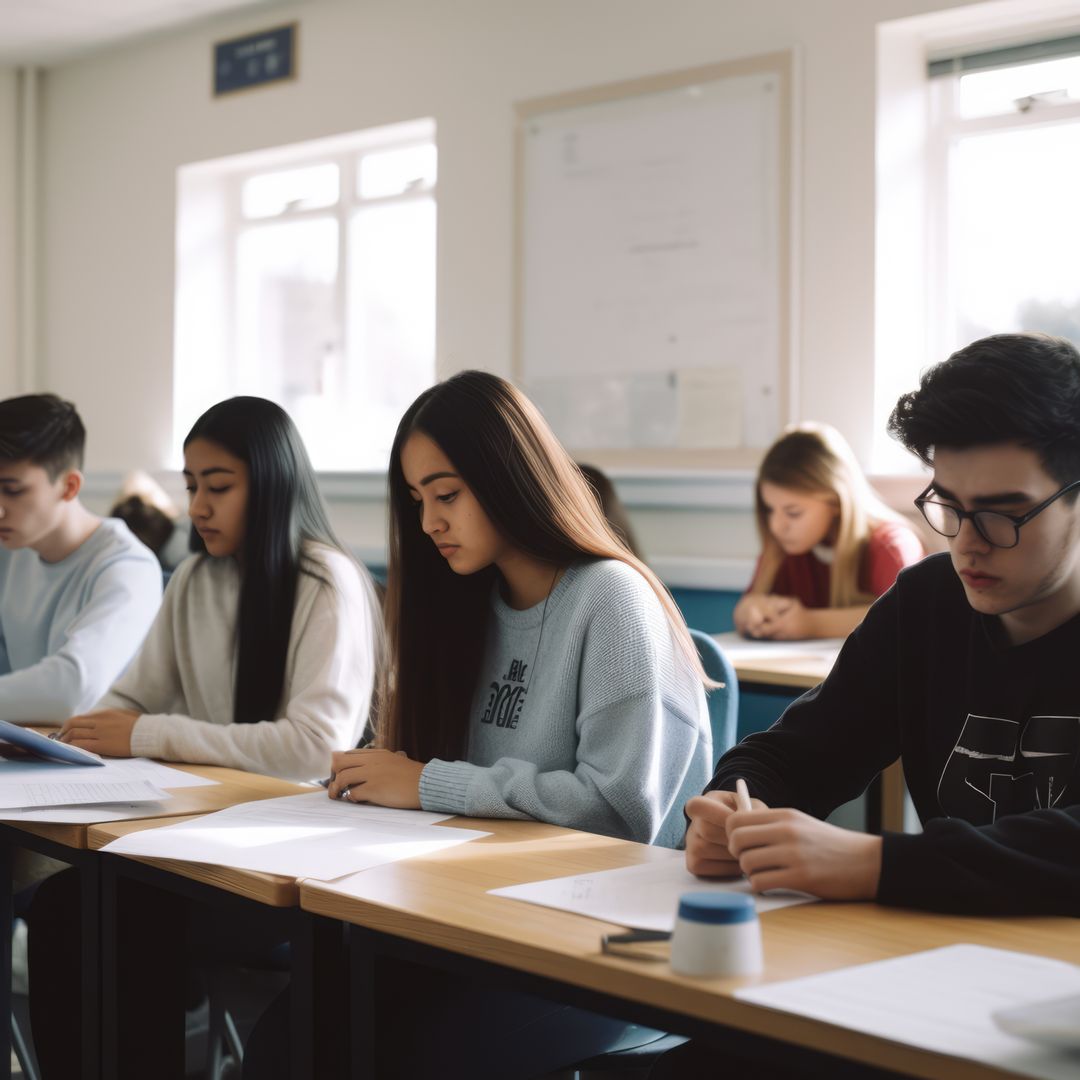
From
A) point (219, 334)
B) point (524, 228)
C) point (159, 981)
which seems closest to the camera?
point (159, 981)

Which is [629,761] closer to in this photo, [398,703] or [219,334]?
[398,703]

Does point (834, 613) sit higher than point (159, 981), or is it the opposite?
point (834, 613)

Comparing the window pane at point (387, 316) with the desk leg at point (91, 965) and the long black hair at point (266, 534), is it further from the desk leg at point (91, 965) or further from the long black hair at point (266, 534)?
the desk leg at point (91, 965)

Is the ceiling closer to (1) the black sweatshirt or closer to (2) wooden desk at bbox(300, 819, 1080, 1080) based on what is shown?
(1) the black sweatshirt

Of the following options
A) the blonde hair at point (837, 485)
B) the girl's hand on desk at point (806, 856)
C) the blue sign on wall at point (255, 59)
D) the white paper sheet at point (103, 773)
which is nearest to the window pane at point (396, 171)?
the blue sign on wall at point (255, 59)

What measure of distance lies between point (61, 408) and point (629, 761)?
155cm

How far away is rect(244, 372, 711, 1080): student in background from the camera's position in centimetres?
142

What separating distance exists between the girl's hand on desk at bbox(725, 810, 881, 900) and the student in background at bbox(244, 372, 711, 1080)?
38cm

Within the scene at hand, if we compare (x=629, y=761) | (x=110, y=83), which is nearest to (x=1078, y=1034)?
(x=629, y=761)

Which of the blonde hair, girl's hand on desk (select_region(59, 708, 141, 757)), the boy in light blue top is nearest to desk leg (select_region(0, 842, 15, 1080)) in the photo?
girl's hand on desk (select_region(59, 708, 141, 757))

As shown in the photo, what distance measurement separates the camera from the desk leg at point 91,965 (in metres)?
1.47

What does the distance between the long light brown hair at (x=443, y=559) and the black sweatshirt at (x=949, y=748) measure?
23cm

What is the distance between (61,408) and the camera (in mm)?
2578

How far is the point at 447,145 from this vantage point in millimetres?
4660
